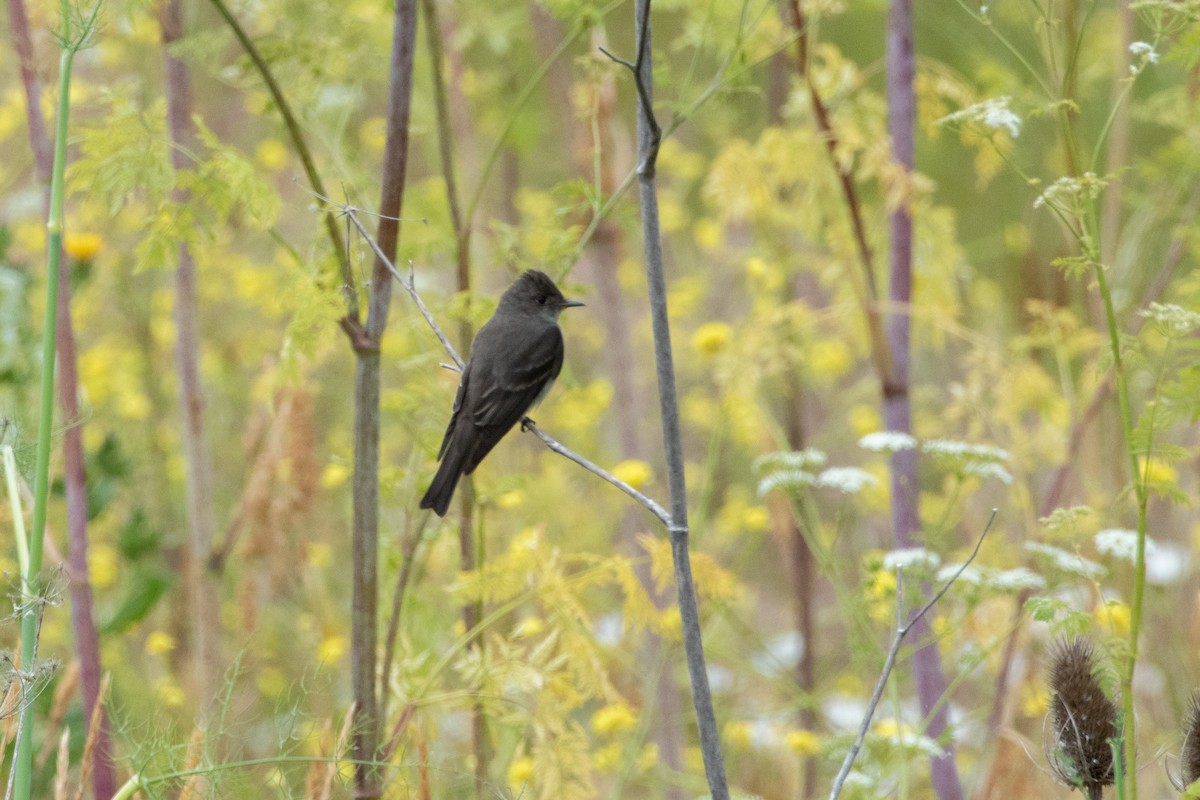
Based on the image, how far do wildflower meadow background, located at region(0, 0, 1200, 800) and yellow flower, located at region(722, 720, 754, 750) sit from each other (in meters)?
0.02

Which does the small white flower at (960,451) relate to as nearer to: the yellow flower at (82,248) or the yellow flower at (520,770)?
the yellow flower at (520,770)

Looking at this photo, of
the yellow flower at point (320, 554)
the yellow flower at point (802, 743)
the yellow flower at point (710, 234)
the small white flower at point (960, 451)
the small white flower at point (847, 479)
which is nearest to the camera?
the small white flower at point (960, 451)

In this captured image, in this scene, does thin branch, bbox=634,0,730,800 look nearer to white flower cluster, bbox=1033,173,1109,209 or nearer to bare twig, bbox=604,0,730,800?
bare twig, bbox=604,0,730,800

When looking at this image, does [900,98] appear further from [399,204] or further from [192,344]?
[192,344]

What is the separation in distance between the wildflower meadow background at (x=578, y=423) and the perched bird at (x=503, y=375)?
0.34 ft

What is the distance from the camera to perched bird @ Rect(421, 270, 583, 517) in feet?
8.32

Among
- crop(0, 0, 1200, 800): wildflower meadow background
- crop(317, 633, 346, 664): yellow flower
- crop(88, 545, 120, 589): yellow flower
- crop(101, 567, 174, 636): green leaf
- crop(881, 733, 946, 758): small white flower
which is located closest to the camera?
crop(0, 0, 1200, 800): wildflower meadow background

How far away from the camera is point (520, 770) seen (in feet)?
8.87

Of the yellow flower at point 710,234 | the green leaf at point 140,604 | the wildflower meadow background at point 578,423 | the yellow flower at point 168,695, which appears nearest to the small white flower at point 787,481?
the wildflower meadow background at point 578,423

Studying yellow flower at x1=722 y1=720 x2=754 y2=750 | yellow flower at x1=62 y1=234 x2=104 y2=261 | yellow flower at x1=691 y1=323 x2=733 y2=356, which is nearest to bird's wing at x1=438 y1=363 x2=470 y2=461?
yellow flower at x1=691 y1=323 x2=733 y2=356

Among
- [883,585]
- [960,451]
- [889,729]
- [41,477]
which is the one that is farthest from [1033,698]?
[41,477]

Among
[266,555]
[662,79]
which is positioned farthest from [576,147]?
[266,555]

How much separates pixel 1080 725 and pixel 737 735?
7.32 ft

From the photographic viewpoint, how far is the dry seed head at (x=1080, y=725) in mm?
1639
